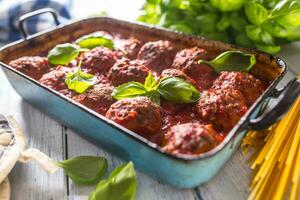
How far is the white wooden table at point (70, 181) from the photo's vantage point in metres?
1.26

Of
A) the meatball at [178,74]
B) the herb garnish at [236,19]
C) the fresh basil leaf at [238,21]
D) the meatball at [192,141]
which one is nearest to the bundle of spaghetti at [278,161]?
the meatball at [192,141]

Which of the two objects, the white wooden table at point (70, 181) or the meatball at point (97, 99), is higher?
the meatball at point (97, 99)

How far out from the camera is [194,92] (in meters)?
1.39

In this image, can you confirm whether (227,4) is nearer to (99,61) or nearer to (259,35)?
(259,35)

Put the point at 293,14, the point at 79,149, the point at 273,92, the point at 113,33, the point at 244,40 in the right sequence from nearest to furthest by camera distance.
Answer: the point at 273,92 < the point at 79,149 < the point at 293,14 < the point at 244,40 < the point at 113,33

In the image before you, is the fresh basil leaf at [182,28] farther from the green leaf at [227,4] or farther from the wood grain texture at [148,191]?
the wood grain texture at [148,191]

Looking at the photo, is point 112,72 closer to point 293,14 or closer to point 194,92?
point 194,92

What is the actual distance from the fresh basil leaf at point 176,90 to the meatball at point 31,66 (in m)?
0.60

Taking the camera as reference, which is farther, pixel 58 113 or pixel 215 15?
pixel 215 15

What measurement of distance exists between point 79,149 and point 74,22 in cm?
82

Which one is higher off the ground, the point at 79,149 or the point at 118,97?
the point at 118,97

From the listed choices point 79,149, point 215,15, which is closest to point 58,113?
point 79,149

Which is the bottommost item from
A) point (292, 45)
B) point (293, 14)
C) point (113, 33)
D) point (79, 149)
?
point (79, 149)

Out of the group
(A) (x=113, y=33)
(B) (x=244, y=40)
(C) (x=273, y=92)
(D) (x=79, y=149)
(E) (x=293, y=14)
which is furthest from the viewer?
(A) (x=113, y=33)
